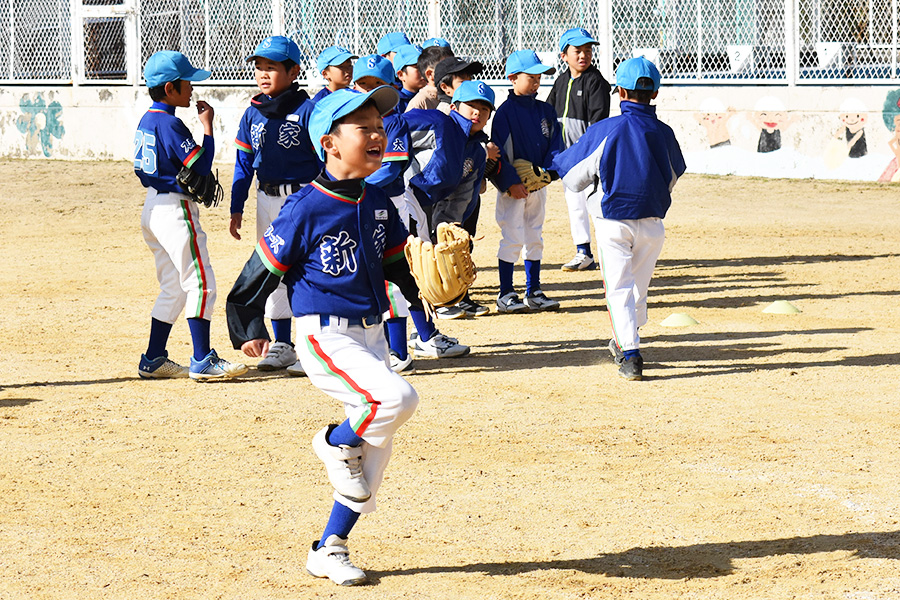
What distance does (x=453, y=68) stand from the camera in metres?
8.37

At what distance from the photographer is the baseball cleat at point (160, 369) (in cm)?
744

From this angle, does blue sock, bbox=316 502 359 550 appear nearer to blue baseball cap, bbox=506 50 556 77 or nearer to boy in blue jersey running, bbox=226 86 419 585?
boy in blue jersey running, bbox=226 86 419 585

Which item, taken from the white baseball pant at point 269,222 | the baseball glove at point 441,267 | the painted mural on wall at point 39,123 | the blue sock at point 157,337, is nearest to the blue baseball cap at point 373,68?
the white baseball pant at point 269,222

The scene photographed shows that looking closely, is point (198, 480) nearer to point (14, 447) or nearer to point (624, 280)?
point (14, 447)

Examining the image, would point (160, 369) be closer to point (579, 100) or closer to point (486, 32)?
point (579, 100)

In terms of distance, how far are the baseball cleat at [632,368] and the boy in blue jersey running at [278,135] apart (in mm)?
2164

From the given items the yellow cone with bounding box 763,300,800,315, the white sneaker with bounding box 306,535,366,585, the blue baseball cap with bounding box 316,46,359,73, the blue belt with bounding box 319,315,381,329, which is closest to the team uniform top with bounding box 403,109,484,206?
the blue baseball cap with bounding box 316,46,359,73

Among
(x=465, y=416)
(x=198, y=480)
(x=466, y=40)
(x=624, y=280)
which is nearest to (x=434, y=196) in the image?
(x=624, y=280)

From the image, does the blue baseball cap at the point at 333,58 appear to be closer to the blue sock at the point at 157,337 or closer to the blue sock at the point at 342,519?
the blue sock at the point at 157,337

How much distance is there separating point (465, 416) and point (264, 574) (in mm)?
2357

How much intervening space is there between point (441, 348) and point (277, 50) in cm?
223

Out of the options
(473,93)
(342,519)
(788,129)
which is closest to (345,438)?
(342,519)

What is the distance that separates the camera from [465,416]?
6.52 m

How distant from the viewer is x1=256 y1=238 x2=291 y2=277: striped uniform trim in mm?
4207
